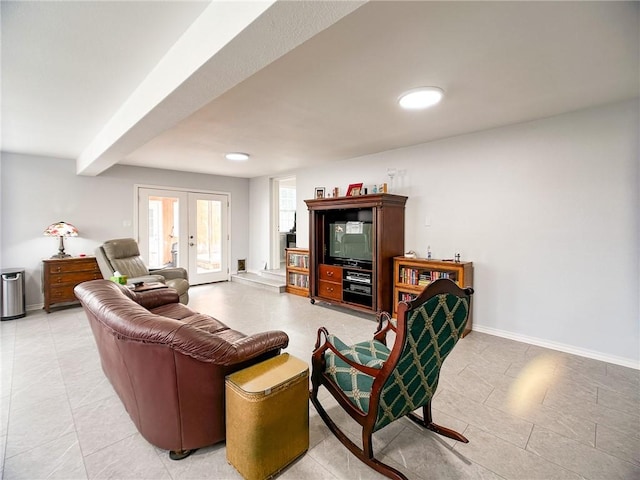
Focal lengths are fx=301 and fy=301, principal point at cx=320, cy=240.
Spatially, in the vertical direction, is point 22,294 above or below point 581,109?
below

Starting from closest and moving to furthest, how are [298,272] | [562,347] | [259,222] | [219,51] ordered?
[219,51] → [562,347] → [298,272] → [259,222]

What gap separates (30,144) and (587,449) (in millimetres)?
6168

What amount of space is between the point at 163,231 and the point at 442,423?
5.64 m

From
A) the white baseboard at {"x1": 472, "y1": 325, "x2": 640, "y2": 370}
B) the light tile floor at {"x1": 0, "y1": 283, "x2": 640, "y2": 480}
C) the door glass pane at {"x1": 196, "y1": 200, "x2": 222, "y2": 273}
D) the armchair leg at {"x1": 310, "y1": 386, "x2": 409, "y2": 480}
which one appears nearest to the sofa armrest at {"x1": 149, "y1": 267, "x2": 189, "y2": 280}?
the light tile floor at {"x1": 0, "y1": 283, "x2": 640, "y2": 480}

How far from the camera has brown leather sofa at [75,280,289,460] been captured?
141 cm

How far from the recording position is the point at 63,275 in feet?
14.2

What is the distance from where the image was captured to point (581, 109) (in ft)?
9.33

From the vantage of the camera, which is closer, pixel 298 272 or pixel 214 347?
pixel 214 347

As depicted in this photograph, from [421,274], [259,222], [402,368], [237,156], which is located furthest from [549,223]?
[259,222]

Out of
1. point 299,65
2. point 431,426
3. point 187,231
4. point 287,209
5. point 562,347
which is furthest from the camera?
point 287,209

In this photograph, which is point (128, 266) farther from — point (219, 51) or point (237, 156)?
point (219, 51)

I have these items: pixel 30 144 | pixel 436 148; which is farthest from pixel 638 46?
pixel 30 144

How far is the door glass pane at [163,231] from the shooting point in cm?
571

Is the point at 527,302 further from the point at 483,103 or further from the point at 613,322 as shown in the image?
the point at 483,103
